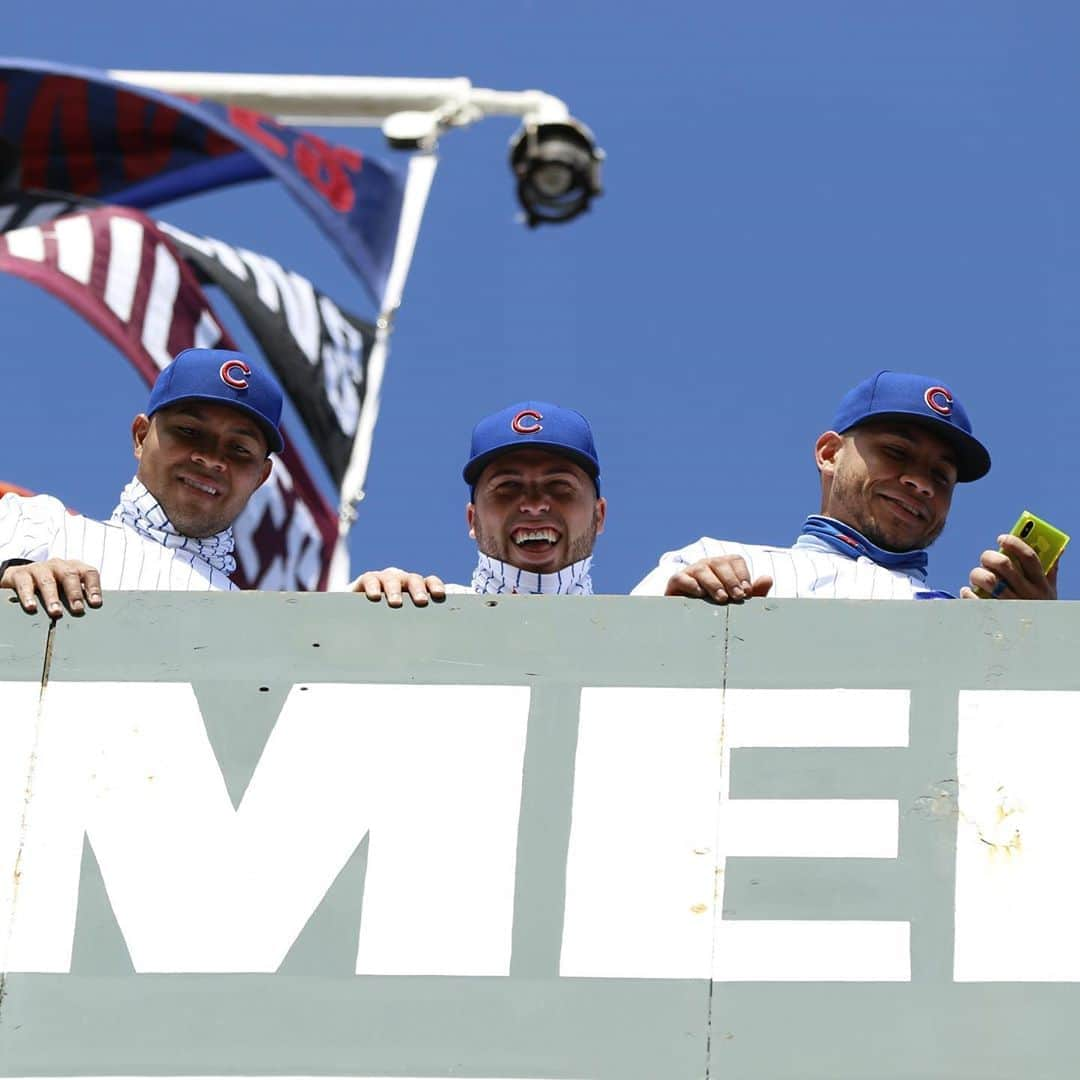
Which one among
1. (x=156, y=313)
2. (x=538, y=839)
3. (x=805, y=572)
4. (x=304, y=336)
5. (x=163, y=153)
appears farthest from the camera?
(x=163, y=153)

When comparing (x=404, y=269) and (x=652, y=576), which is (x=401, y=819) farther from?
(x=404, y=269)

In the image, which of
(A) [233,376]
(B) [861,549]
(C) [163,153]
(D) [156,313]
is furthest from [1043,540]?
(C) [163,153]

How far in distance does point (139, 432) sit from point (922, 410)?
208 cm

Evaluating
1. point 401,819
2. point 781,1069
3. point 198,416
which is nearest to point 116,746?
point 401,819

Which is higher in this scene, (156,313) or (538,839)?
(156,313)

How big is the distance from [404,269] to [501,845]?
36.9 feet

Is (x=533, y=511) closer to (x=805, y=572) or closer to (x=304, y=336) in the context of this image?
(x=805, y=572)

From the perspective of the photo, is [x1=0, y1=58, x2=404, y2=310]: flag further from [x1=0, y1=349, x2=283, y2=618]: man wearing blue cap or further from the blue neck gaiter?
the blue neck gaiter

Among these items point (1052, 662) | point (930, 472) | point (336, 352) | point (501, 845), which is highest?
point (336, 352)

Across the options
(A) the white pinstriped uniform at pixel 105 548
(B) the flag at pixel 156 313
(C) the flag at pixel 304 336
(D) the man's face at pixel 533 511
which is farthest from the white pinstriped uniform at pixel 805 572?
(C) the flag at pixel 304 336

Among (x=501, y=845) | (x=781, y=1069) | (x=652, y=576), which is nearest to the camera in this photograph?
(x=781, y=1069)

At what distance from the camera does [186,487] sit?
7.30 meters

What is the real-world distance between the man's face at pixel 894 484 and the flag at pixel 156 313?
7385 millimetres

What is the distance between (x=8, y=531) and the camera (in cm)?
704
